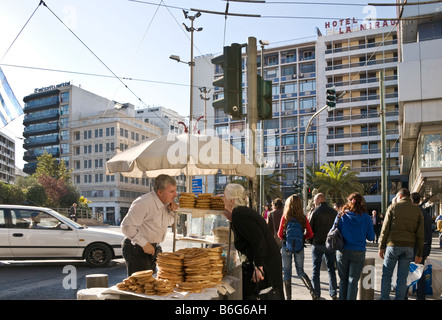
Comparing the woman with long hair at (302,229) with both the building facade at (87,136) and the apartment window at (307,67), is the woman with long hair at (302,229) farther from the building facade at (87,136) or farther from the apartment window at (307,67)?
the building facade at (87,136)

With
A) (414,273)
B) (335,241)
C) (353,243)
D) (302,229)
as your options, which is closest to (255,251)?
(335,241)

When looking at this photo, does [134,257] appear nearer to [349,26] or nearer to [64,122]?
[349,26]

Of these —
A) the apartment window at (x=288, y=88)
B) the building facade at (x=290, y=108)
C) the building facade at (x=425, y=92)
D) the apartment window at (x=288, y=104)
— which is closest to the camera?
the building facade at (x=425, y=92)

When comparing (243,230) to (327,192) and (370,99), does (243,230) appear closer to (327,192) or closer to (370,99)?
(327,192)

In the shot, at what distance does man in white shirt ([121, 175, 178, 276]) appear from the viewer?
475 centimetres

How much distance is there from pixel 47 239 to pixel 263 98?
7.42 m

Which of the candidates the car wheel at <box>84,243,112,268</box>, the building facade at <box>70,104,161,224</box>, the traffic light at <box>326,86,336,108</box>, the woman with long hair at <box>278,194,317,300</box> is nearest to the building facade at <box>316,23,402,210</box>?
the building facade at <box>70,104,161,224</box>

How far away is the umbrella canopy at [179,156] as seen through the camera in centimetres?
560

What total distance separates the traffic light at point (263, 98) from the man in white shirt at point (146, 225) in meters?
2.25

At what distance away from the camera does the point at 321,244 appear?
7.76 meters

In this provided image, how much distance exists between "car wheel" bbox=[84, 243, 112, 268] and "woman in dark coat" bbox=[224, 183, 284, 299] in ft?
26.2

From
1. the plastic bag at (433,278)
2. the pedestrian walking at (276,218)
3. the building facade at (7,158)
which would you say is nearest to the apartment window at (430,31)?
the pedestrian walking at (276,218)

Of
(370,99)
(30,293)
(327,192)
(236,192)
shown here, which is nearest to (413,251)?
(236,192)

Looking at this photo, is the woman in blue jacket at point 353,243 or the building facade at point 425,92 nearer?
the woman in blue jacket at point 353,243
